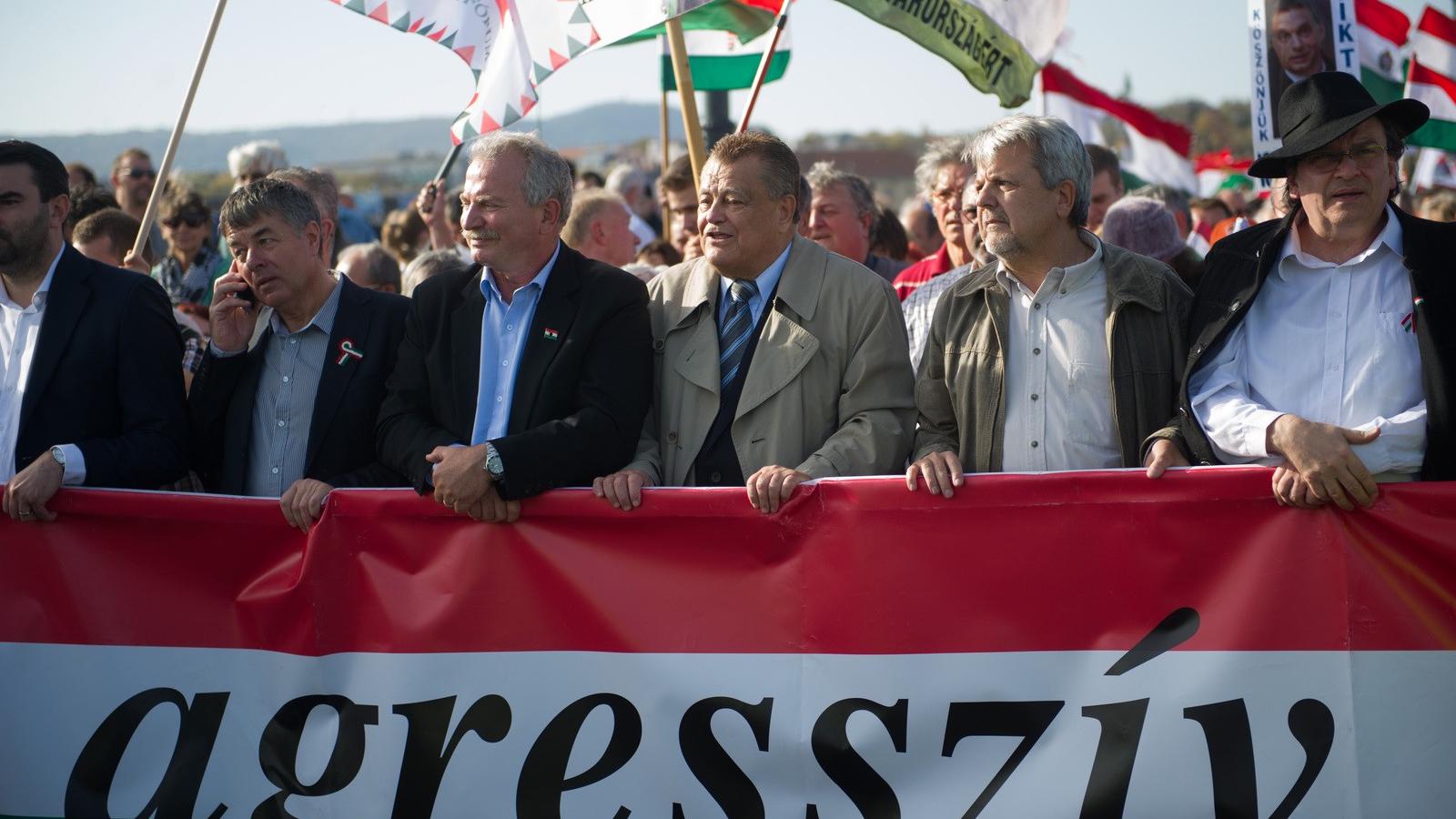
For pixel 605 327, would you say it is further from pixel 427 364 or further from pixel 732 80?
pixel 732 80

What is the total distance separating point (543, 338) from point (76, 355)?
161cm

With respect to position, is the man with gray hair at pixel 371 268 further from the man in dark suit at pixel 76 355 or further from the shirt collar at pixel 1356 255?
the shirt collar at pixel 1356 255

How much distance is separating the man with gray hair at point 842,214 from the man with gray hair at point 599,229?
104 centimetres

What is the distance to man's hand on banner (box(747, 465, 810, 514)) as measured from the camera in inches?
160

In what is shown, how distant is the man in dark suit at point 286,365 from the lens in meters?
4.69

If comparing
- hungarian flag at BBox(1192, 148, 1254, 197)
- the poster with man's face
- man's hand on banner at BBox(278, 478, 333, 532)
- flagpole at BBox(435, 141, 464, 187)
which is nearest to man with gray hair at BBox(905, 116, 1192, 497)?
man's hand on banner at BBox(278, 478, 333, 532)

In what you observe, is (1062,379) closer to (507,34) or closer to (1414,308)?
(1414,308)

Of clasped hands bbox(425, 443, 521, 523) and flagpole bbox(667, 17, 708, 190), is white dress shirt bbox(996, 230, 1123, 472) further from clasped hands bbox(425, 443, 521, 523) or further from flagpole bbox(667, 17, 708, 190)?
flagpole bbox(667, 17, 708, 190)

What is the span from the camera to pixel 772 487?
406 cm

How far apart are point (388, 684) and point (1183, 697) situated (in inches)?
89.7

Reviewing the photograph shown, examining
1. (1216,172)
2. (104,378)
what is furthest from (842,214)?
(1216,172)

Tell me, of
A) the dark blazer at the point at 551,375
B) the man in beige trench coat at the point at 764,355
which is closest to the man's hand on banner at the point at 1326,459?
the man in beige trench coat at the point at 764,355

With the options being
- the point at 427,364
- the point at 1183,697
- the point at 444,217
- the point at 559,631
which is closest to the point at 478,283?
the point at 427,364

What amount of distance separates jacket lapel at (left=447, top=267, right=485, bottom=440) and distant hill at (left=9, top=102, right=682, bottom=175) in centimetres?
123
